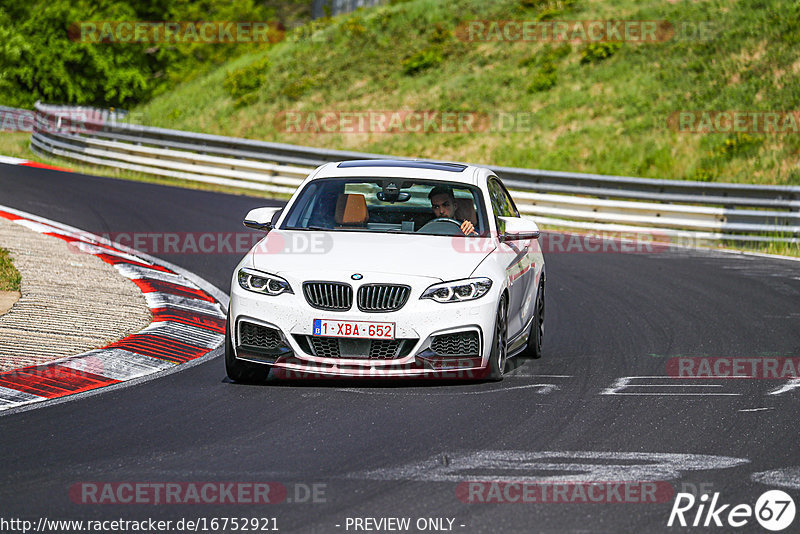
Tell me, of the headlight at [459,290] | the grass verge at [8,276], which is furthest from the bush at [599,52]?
the headlight at [459,290]

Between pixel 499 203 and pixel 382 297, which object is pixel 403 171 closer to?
pixel 499 203

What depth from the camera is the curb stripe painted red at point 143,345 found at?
8070mm

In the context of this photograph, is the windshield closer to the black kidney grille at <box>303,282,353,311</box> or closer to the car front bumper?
the black kidney grille at <box>303,282,353,311</box>

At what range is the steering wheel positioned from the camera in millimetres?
9250

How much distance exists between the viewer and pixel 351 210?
30.6 feet

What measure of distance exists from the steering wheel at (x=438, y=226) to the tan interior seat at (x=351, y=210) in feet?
1.51

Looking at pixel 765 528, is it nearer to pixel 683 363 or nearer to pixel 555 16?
pixel 683 363

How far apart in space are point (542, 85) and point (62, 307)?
101ft

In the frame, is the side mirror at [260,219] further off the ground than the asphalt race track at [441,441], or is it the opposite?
the side mirror at [260,219]

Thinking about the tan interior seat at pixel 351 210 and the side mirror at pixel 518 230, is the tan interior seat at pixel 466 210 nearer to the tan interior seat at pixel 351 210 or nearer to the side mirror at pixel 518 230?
the side mirror at pixel 518 230

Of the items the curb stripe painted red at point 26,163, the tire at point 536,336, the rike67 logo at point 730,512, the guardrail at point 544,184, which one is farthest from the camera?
the curb stripe painted red at point 26,163

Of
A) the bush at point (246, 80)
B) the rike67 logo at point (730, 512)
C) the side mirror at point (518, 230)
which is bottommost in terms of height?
the rike67 logo at point (730, 512)

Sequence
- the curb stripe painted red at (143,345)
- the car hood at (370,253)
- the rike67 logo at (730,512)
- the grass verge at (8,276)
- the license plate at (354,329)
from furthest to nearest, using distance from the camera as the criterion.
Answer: the grass verge at (8,276) → the car hood at (370,253) → the curb stripe painted red at (143,345) → the license plate at (354,329) → the rike67 logo at (730,512)

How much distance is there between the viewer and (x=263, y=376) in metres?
8.48
